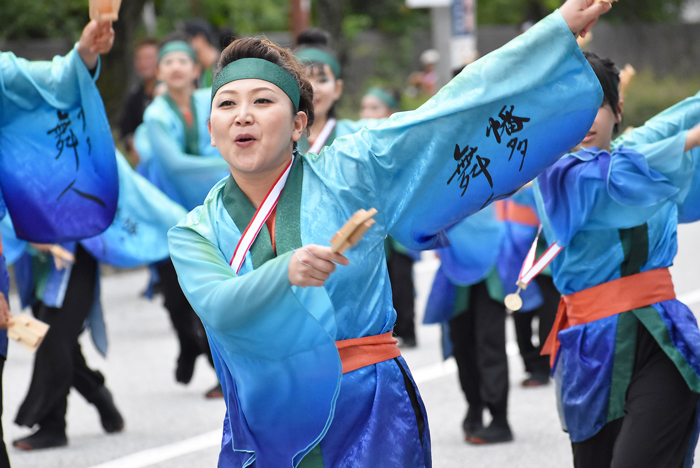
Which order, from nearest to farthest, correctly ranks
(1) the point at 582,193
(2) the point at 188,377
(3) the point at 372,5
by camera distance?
(1) the point at 582,193, (2) the point at 188,377, (3) the point at 372,5

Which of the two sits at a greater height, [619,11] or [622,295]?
[622,295]

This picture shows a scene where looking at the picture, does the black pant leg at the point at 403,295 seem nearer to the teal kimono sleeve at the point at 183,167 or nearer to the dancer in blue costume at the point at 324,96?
the teal kimono sleeve at the point at 183,167

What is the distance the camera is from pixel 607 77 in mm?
3279

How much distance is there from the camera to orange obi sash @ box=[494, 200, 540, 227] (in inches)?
212

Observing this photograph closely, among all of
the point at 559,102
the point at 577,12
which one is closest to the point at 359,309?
the point at 559,102

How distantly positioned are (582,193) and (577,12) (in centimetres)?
80

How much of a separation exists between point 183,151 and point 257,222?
383cm

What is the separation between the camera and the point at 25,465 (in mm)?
4711

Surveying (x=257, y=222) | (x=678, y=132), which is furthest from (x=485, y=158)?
(x=678, y=132)

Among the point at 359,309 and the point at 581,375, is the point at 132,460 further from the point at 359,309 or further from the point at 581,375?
the point at 359,309

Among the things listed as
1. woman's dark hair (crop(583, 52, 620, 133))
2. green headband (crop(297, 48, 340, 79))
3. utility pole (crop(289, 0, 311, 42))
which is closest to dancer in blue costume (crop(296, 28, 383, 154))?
green headband (crop(297, 48, 340, 79))

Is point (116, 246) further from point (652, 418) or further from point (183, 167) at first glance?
point (652, 418)

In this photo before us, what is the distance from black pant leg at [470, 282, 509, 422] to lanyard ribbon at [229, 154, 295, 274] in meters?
2.61

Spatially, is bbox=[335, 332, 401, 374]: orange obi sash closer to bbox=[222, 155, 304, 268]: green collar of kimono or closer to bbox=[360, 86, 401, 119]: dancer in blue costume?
bbox=[222, 155, 304, 268]: green collar of kimono
